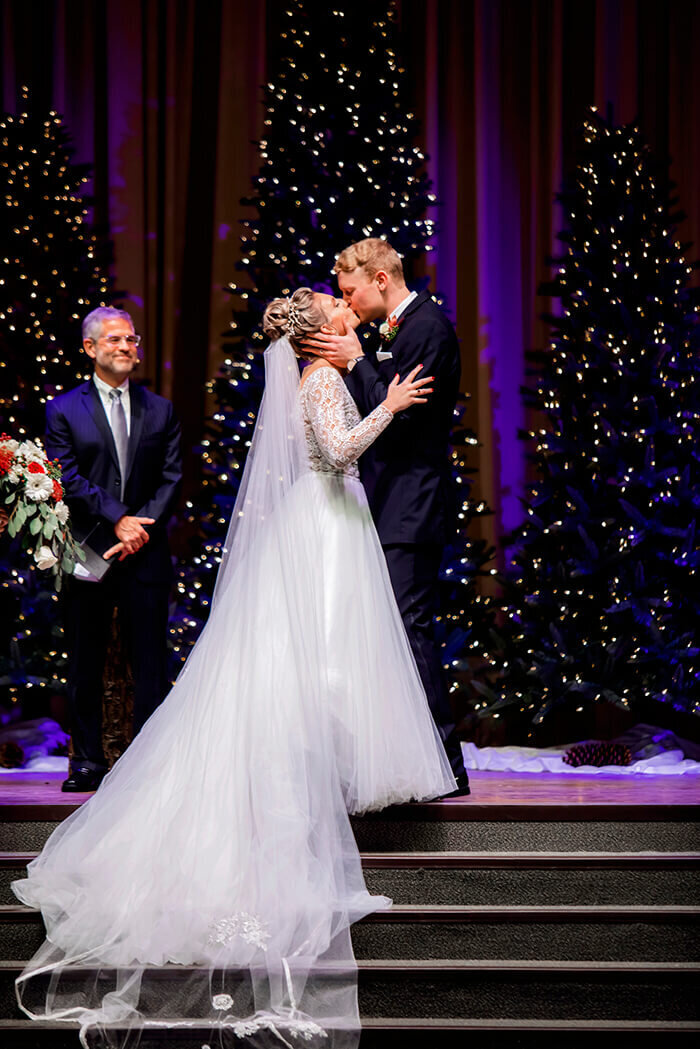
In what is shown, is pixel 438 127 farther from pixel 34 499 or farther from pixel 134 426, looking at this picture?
pixel 34 499

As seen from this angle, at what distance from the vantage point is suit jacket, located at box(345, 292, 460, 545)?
3.59m

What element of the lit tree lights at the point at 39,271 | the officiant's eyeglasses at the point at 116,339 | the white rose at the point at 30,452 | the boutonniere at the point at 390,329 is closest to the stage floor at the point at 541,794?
the white rose at the point at 30,452

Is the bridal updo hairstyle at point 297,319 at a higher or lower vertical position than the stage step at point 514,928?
higher

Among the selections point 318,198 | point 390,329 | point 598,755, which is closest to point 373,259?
point 390,329

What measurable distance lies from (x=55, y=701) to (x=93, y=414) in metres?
2.34

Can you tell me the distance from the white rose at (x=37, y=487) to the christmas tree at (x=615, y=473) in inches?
94.4

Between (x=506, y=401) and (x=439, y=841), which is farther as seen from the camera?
(x=506, y=401)

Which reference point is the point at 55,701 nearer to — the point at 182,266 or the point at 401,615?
the point at 182,266

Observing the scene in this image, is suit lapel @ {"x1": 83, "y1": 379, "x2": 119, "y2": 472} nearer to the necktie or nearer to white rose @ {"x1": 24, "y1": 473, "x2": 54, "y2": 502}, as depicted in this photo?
the necktie

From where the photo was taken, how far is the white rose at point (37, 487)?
370 cm

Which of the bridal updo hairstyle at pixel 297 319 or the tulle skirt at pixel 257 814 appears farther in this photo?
the bridal updo hairstyle at pixel 297 319

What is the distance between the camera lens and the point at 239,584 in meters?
3.47

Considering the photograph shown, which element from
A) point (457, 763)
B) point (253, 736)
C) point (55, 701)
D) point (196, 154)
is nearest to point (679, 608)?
point (457, 763)

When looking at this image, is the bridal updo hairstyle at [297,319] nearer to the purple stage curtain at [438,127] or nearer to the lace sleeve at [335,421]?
the lace sleeve at [335,421]
